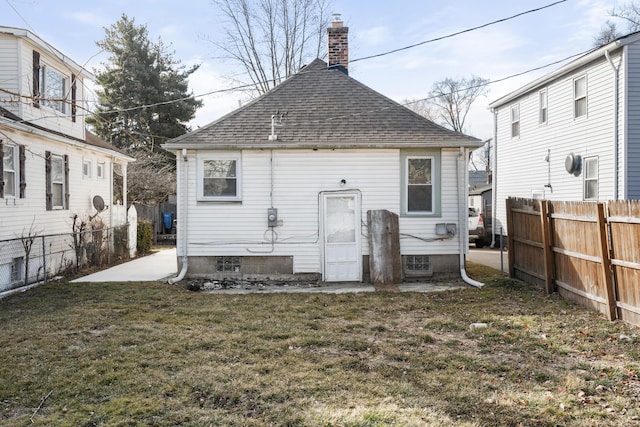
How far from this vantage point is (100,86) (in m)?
30.1

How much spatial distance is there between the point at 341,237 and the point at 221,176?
318 cm

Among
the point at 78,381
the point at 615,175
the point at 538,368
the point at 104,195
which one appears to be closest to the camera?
the point at 78,381

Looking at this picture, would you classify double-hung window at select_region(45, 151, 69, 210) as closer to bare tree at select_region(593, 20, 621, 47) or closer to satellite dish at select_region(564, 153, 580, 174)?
satellite dish at select_region(564, 153, 580, 174)

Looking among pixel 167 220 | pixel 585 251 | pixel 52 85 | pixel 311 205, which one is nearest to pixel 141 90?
pixel 167 220

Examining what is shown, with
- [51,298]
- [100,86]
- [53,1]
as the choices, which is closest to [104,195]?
[51,298]

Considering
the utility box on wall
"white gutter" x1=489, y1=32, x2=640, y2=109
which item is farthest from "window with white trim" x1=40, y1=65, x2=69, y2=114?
"white gutter" x1=489, y1=32, x2=640, y2=109

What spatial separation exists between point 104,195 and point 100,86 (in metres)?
16.9

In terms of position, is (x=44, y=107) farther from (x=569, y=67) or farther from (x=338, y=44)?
(x=569, y=67)

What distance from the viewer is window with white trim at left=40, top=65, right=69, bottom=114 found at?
40.5ft

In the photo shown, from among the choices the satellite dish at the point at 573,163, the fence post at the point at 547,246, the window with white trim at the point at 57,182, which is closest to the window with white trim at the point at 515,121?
the satellite dish at the point at 573,163

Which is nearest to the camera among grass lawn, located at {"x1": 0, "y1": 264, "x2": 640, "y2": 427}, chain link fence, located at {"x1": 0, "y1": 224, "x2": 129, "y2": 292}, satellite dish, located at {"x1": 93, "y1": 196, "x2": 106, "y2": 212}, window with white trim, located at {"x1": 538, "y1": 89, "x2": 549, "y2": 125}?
grass lawn, located at {"x1": 0, "y1": 264, "x2": 640, "y2": 427}

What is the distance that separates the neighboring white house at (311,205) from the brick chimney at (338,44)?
3524 mm

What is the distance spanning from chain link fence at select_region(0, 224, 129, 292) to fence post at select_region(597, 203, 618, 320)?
1063 cm

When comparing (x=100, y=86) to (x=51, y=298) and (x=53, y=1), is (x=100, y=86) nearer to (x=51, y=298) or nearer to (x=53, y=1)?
(x=51, y=298)
